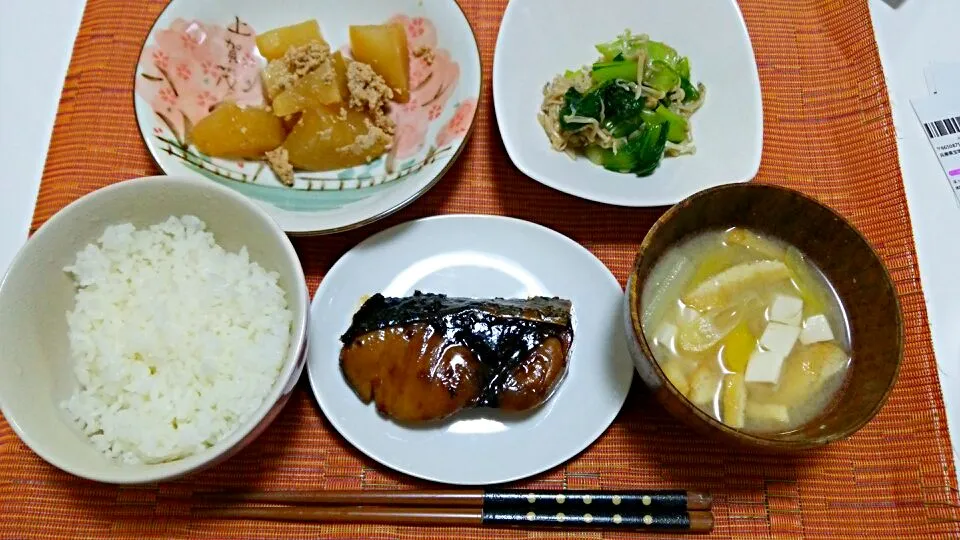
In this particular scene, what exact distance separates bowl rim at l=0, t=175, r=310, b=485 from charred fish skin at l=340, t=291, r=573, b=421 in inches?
7.4

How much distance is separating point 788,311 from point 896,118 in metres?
0.94

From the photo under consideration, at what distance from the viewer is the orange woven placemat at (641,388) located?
5.57 feet

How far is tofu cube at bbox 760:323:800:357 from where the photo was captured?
169 centimetres

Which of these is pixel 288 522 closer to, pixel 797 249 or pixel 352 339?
pixel 352 339

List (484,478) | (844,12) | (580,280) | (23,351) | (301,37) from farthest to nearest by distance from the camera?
(844,12), (301,37), (580,280), (484,478), (23,351)

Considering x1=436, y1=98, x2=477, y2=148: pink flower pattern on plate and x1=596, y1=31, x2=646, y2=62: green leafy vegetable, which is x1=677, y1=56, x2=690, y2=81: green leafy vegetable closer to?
x1=596, y1=31, x2=646, y2=62: green leafy vegetable

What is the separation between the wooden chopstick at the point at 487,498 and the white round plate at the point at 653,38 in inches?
30.8

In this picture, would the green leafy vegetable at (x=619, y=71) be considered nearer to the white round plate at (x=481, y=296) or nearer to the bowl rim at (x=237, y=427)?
the white round plate at (x=481, y=296)

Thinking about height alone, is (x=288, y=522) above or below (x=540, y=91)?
below

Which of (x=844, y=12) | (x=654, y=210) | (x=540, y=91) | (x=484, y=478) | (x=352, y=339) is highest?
(x=844, y=12)

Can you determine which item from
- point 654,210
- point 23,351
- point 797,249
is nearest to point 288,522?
point 23,351

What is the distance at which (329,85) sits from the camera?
200 centimetres

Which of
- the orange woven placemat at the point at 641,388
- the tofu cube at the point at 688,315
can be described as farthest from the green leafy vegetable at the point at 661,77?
the tofu cube at the point at 688,315

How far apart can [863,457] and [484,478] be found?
1021 mm
